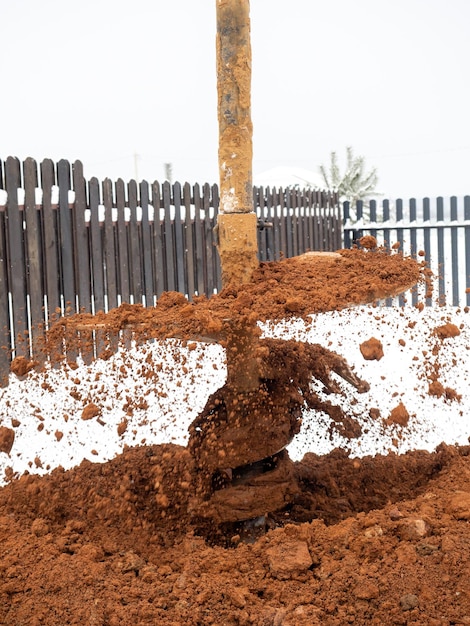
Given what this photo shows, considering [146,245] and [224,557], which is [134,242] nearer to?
[146,245]

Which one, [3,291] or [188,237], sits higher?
[188,237]

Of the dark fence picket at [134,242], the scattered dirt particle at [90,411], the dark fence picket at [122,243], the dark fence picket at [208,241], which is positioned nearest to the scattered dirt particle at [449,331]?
the scattered dirt particle at [90,411]

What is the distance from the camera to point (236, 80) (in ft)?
11.7

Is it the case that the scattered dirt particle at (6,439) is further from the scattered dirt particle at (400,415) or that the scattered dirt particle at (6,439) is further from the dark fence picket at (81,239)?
the dark fence picket at (81,239)

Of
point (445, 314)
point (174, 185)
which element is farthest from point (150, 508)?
point (174, 185)

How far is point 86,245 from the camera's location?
23.1ft

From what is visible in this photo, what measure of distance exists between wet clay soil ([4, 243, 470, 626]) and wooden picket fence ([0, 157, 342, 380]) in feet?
6.33

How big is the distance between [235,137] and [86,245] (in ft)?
12.4

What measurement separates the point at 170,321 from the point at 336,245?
32.8 feet

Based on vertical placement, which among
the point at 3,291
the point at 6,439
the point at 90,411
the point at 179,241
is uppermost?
the point at 179,241

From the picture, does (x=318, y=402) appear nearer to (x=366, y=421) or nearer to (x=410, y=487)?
(x=366, y=421)

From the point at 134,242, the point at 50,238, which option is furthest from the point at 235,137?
the point at 134,242

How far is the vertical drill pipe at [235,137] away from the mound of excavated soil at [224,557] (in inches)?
45.5

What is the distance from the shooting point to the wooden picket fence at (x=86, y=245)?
6.38 meters
